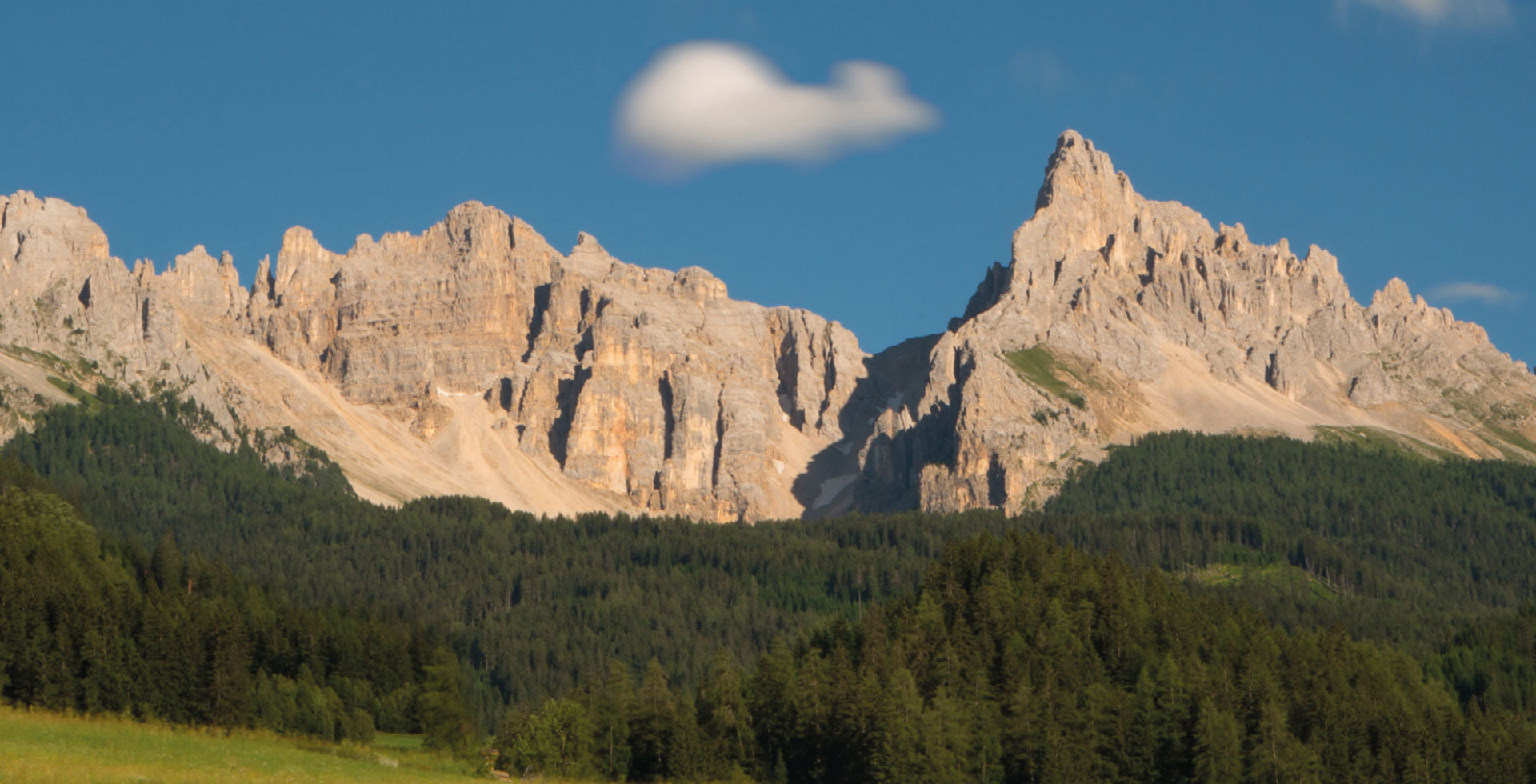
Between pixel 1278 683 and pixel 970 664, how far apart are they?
2049 cm

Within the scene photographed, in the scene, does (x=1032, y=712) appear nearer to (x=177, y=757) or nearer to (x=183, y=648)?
(x=177, y=757)

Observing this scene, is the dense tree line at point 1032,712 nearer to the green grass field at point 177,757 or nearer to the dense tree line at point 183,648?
the green grass field at point 177,757

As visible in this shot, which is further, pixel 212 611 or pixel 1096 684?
pixel 212 611

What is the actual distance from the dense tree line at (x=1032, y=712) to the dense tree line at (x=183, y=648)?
15.8 metres

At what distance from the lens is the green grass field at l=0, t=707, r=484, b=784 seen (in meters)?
67.6

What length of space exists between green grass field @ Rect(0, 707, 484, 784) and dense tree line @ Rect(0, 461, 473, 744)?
17.0 feet

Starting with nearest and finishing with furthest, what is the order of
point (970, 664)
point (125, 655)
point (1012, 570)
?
point (125, 655)
point (970, 664)
point (1012, 570)

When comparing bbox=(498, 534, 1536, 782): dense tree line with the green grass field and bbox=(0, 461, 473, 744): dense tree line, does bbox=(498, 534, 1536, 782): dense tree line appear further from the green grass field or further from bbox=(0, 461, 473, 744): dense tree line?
bbox=(0, 461, 473, 744): dense tree line

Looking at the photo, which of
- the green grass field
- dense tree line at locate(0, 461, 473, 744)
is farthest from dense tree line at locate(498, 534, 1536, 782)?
dense tree line at locate(0, 461, 473, 744)

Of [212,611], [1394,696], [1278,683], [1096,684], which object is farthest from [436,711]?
[1394,696]

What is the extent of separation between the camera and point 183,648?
108938 mm

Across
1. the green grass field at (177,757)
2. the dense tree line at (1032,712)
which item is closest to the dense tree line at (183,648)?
the green grass field at (177,757)

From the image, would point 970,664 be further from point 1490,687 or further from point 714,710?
point 1490,687

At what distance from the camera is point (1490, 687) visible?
16250 cm
